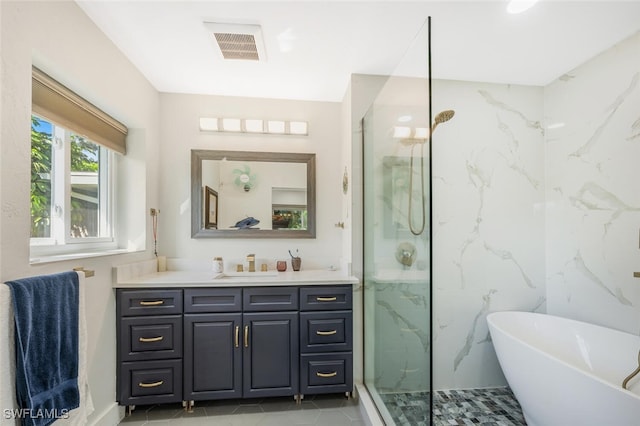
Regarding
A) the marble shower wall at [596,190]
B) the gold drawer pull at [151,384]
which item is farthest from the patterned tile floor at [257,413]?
the marble shower wall at [596,190]

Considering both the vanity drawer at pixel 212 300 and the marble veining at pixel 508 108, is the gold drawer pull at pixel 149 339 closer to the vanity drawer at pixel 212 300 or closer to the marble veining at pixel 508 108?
the vanity drawer at pixel 212 300

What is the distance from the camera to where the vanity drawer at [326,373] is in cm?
208

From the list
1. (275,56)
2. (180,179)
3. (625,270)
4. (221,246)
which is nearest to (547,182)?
(625,270)

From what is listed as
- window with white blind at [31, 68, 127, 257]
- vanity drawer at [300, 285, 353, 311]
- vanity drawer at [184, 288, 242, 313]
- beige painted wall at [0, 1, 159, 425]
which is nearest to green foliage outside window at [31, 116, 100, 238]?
window with white blind at [31, 68, 127, 257]

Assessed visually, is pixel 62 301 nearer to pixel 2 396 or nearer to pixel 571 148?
pixel 2 396

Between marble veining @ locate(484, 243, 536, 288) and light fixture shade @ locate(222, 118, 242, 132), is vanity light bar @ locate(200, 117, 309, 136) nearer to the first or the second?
light fixture shade @ locate(222, 118, 242, 132)

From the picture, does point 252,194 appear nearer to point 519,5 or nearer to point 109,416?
point 109,416

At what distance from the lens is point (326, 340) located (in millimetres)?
2109

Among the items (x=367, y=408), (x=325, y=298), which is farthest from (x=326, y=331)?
(x=367, y=408)

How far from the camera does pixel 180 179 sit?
2619 millimetres

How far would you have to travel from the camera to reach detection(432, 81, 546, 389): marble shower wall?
2.33 meters

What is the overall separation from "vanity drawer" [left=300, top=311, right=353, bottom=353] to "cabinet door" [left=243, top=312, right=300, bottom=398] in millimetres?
70

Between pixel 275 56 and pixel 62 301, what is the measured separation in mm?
1838

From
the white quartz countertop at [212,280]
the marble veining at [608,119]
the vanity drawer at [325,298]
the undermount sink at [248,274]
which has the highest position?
the marble veining at [608,119]
